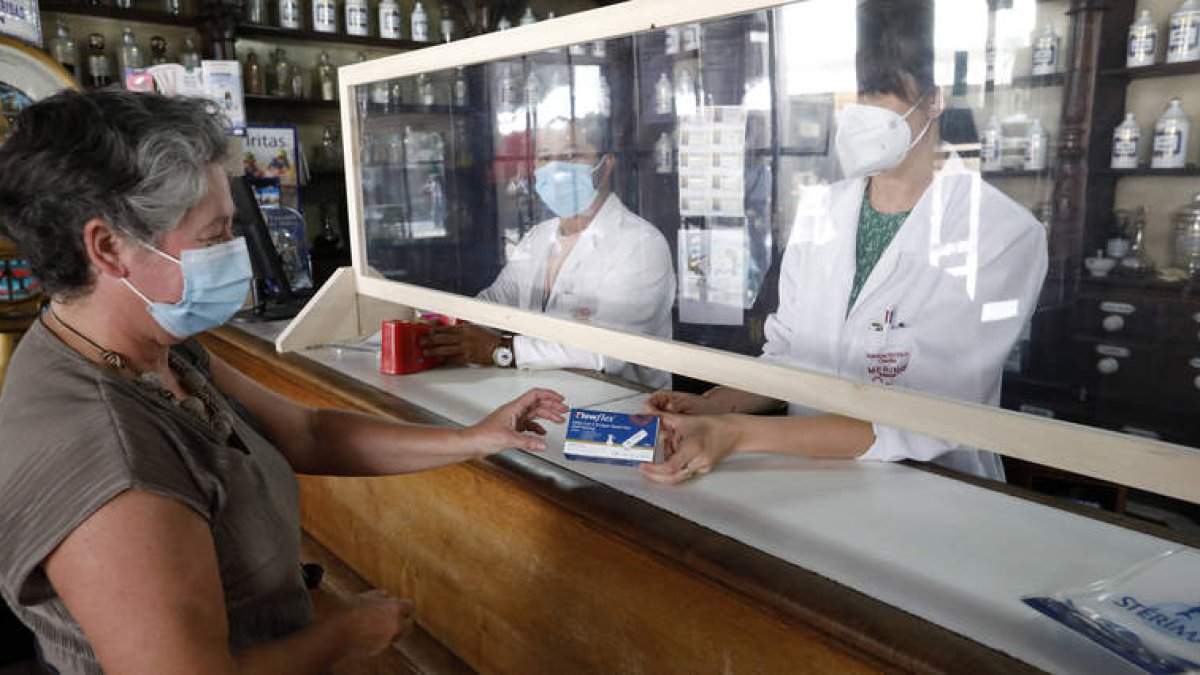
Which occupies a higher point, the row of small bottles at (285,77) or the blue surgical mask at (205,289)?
the row of small bottles at (285,77)

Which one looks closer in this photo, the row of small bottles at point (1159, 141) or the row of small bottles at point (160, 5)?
the row of small bottles at point (1159, 141)

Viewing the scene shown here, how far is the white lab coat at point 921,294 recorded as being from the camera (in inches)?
31.9

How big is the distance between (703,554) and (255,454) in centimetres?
53

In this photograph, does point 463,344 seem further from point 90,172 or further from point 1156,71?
point 1156,71

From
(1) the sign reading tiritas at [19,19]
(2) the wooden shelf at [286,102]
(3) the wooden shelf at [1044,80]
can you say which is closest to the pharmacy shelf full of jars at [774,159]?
(3) the wooden shelf at [1044,80]

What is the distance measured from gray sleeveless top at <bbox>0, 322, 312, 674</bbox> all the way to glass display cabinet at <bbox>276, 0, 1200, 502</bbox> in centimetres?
55

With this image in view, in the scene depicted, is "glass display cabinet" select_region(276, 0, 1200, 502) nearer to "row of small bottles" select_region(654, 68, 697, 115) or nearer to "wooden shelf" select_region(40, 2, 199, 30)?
"row of small bottles" select_region(654, 68, 697, 115)

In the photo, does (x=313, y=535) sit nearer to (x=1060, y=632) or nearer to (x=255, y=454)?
(x=255, y=454)

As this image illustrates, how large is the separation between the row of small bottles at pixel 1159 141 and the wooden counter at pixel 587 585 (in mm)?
443

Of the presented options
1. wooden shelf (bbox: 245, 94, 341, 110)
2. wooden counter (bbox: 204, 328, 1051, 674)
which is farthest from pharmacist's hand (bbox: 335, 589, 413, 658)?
wooden shelf (bbox: 245, 94, 341, 110)

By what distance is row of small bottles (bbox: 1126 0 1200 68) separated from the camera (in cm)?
72

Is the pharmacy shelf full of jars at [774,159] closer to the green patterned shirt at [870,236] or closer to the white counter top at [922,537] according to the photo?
the green patterned shirt at [870,236]

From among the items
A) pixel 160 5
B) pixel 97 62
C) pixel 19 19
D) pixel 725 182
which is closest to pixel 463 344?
pixel 725 182

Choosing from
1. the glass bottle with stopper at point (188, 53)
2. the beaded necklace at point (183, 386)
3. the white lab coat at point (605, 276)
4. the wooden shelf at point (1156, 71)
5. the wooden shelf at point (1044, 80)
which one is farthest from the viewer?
the glass bottle with stopper at point (188, 53)
